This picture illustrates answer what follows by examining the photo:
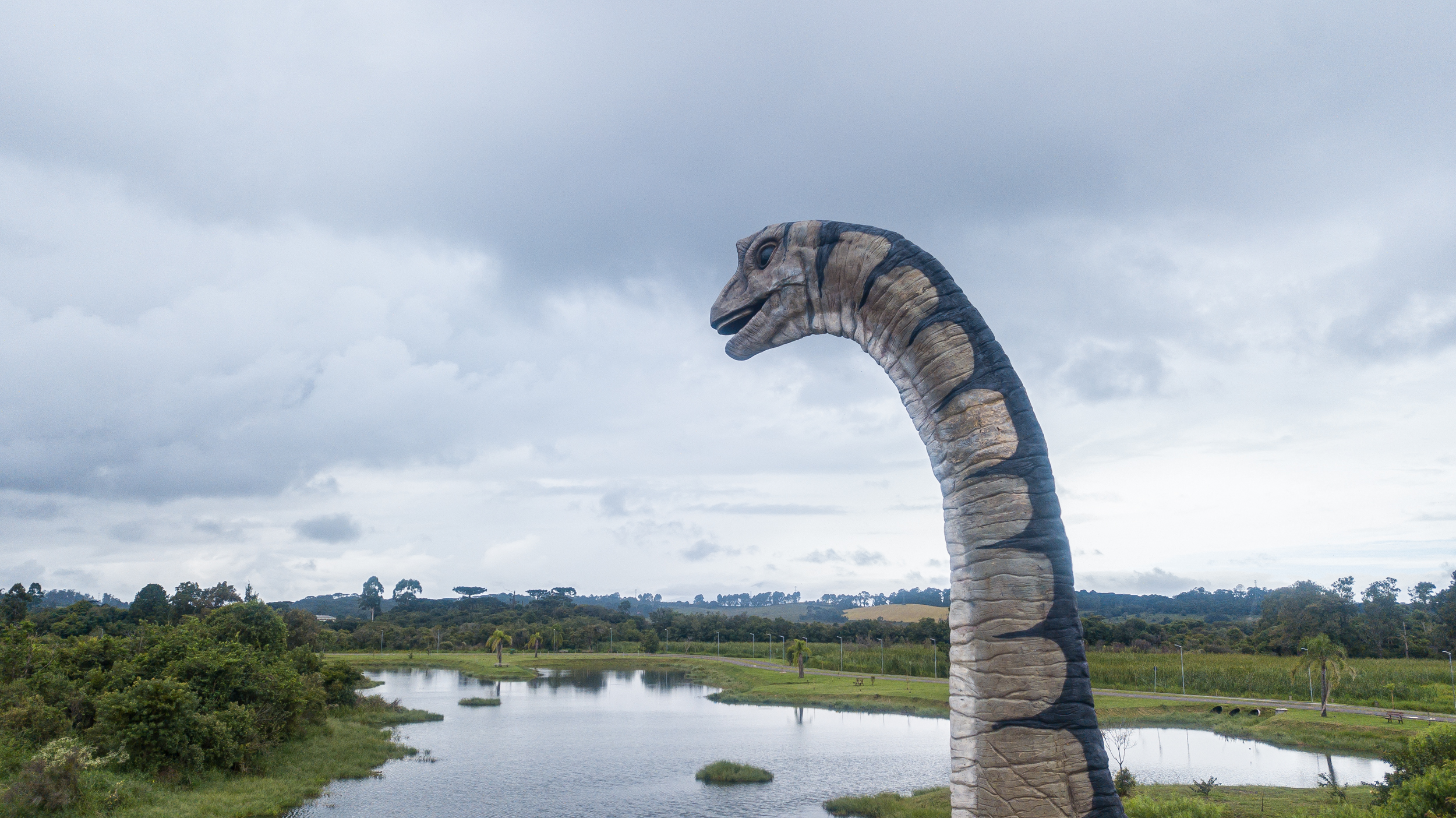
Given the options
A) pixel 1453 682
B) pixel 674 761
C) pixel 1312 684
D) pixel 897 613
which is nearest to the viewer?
pixel 674 761

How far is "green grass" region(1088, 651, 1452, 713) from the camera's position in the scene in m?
35.6

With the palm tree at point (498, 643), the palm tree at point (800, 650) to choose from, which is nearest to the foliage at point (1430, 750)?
the palm tree at point (800, 650)

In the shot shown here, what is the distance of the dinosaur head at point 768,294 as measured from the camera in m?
3.83

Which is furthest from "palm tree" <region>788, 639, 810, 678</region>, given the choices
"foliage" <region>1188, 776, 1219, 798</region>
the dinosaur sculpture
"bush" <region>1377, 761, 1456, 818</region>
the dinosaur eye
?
the dinosaur sculpture

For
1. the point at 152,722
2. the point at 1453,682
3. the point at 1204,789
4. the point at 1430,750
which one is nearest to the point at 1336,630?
the point at 1453,682

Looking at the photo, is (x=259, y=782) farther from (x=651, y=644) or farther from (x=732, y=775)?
(x=651, y=644)

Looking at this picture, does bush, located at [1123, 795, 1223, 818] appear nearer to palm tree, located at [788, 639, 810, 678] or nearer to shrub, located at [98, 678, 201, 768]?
shrub, located at [98, 678, 201, 768]

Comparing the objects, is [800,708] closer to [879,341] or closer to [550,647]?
[879,341]

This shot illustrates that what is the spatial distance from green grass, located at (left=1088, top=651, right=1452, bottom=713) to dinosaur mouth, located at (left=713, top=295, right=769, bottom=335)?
1597 inches

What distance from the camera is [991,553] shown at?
Result: 3160mm

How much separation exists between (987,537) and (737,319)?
1.61 m

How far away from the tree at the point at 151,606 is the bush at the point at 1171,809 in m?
60.5

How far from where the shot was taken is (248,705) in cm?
2341

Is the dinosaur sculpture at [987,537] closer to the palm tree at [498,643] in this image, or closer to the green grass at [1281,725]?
the green grass at [1281,725]
